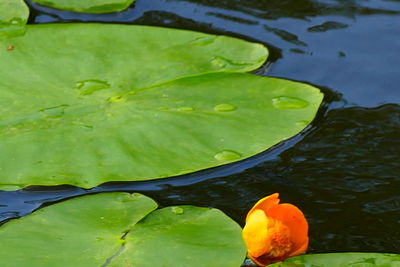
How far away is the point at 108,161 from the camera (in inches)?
63.3

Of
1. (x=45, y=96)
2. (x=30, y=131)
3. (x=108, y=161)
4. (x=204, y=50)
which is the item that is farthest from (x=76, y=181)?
(x=204, y=50)

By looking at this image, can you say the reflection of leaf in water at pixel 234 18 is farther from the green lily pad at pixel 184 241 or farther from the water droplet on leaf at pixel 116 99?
the green lily pad at pixel 184 241

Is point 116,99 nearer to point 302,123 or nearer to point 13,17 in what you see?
point 302,123

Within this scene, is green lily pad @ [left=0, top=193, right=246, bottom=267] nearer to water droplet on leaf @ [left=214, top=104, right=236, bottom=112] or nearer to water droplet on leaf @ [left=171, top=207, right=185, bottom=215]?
water droplet on leaf @ [left=171, top=207, right=185, bottom=215]

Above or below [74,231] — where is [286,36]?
above

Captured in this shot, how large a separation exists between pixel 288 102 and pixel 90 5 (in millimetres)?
763

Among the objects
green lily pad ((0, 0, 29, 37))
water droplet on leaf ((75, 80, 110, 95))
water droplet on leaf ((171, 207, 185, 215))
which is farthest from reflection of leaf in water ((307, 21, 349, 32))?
water droplet on leaf ((171, 207, 185, 215))

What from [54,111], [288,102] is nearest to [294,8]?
[288,102]

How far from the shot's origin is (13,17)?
213 centimetres

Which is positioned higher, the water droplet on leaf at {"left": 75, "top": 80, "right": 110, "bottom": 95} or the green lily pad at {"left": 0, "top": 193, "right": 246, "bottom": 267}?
the water droplet on leaf at {"left": 75, "top": 80, "right": 110, "bottom": 95}

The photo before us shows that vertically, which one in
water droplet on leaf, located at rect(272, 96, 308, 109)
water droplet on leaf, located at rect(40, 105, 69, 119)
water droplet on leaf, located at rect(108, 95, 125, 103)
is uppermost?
water droplet on leaf, located at rect(272, 96, 308, 109)

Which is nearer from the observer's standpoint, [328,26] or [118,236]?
[118,236]

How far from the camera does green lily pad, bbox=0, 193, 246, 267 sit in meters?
1.31

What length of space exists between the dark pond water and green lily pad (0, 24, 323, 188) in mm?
45
